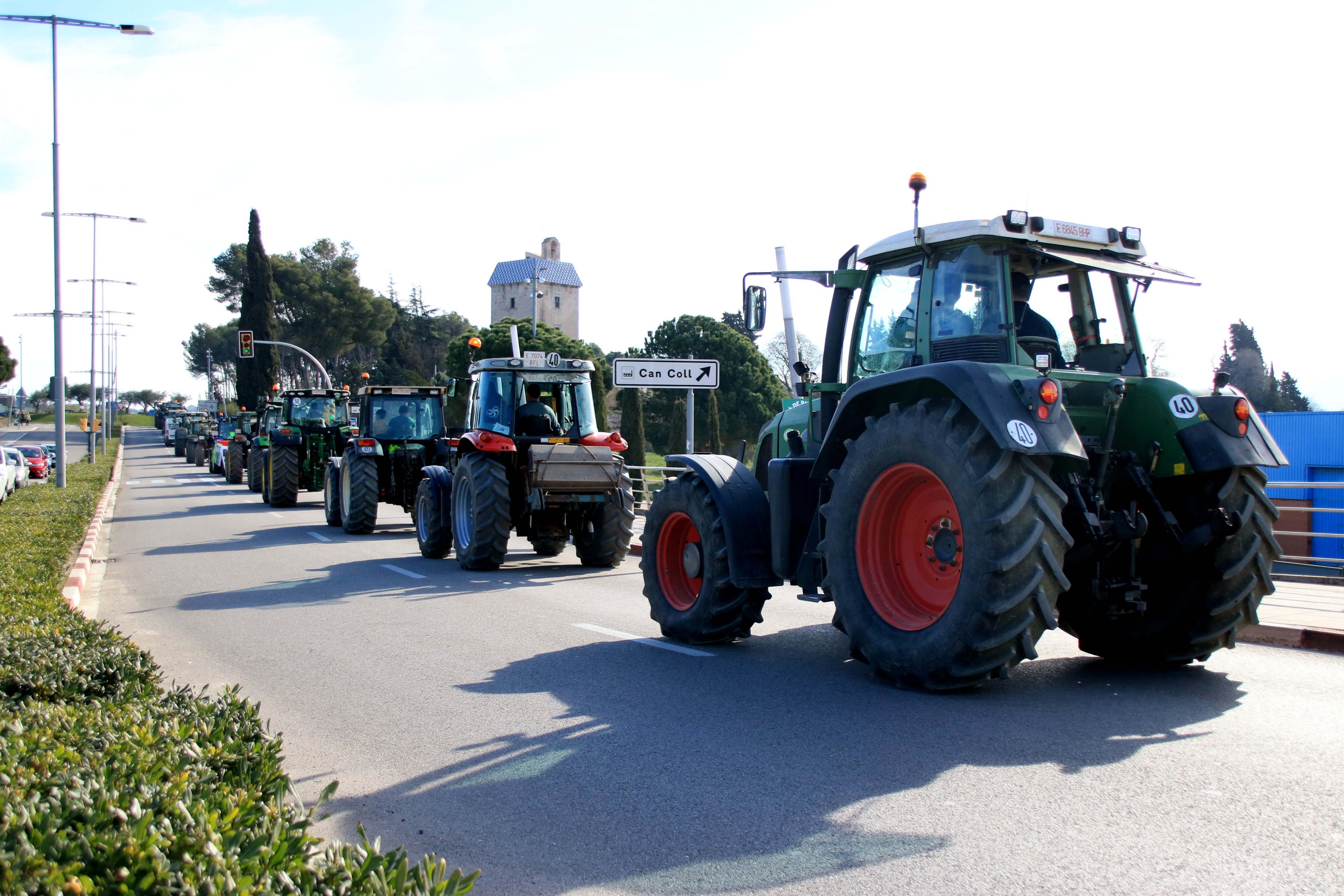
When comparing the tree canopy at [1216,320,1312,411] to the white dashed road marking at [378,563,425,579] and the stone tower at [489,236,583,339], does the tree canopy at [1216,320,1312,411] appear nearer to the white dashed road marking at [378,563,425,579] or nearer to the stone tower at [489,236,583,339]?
the white dashed road marking at [378,563,425,579]

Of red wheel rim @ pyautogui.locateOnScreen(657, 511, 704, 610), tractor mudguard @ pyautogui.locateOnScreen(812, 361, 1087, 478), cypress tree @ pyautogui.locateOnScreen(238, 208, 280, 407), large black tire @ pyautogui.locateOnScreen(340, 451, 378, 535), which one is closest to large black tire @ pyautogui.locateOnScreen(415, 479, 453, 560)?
large black tire @ pyautogui.locateOnScreen(340, 451, 378, 535)

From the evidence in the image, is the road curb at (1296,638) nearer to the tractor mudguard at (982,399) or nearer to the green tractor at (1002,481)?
the green tractor at (1002,481)

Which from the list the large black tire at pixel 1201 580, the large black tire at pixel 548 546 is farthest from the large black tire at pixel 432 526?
the large black tire at pixel 1201 580

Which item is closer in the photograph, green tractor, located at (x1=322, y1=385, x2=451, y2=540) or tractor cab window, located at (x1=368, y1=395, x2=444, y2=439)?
green tractor, located at (x1=322, y1=385, x2=451, y2=540)

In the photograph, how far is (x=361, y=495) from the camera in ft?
58.8

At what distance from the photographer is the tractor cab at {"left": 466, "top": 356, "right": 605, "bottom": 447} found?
13766mm

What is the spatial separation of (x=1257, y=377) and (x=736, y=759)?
5875 cm

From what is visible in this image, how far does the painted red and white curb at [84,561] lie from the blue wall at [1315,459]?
28.0 metres

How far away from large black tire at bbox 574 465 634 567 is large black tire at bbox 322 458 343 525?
280 inches

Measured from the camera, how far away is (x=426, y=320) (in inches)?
3922

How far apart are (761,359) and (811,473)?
60701mm

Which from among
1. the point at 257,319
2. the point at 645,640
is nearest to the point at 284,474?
the point at 645,640

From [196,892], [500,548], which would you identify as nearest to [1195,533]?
[196,892]

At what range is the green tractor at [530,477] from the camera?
42.4 feet
